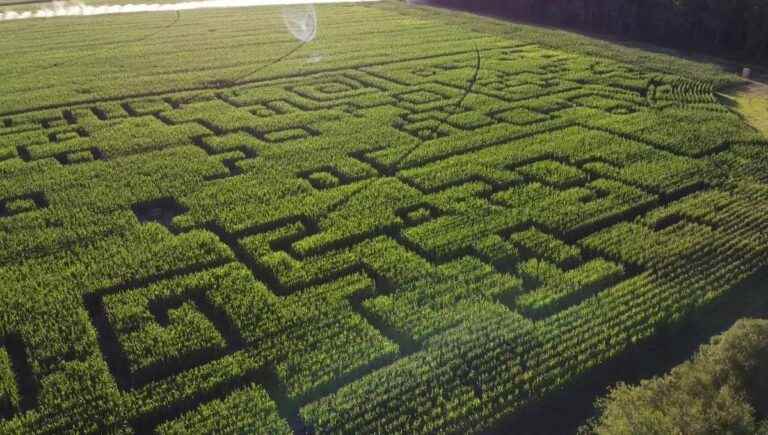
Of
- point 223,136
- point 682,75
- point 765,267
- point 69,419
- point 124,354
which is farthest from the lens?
point 682,75

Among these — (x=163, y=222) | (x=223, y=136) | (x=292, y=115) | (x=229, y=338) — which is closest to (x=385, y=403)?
(x=229, y=338)

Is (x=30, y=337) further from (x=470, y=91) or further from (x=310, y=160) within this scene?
(x=470, y=91)

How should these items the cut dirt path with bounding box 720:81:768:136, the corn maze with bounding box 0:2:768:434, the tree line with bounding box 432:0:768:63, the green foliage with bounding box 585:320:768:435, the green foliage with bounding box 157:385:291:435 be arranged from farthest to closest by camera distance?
the tree line with bounding box 432:0:768:63, the cut dirt path with bounding box 720:81:768:136, the corn maze with bounding box 0:2:768:434, the green foliage with bounding box 157:385:291:435, the green foliage with bounding box 585:320:768:435

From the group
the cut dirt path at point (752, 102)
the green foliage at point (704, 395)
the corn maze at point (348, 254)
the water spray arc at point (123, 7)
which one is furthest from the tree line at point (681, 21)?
the green foliage at point (704, 395)

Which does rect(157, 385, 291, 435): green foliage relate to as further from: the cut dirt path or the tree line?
the tree line

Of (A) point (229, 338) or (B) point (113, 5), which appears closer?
(A) point (229, 338)

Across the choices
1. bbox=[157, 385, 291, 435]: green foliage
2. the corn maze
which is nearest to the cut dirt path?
the corn maze

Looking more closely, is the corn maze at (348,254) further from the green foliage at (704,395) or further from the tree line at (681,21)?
the tree line at (681,21)

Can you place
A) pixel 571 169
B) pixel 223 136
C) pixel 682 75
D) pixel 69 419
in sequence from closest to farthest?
1. pixel 69 419
2. pixel 571 169
3. pixel 223 136
4. pixel 682 75
